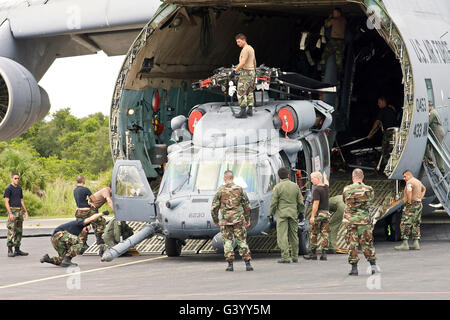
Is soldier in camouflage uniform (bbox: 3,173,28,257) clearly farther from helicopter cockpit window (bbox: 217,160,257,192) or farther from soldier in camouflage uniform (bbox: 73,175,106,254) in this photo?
helicopter cockpit window (bbox: 217,160,257,192)

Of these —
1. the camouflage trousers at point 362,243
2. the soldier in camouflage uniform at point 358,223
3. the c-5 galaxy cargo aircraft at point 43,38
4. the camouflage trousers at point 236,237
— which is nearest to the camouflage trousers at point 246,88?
the camouflage trousers at point 236,237

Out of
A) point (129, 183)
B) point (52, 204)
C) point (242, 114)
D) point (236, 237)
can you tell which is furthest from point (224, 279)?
point (52, 204)

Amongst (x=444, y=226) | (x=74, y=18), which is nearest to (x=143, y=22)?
(x=74, y=18)

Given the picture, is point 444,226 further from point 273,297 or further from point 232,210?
point 273,297

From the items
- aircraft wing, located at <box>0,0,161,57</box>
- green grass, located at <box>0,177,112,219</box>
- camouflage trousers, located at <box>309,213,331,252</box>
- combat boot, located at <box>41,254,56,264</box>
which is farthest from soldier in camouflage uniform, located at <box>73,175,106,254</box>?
green grass, located at <box>0,177,112,219</box>

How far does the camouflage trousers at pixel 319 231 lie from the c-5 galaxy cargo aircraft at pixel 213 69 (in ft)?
3.78

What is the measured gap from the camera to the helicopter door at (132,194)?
1697cm

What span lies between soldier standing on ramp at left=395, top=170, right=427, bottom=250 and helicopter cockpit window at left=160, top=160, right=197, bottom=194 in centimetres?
418

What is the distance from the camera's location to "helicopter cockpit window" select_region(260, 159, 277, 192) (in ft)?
55.1

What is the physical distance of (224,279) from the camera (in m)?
13.9

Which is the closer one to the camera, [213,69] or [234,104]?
[234,104]

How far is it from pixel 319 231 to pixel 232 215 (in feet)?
7.45

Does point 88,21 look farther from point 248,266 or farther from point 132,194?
point 248,266

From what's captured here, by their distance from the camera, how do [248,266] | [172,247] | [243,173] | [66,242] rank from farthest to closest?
[172,247], [243,173], [66,242], [248,266]
